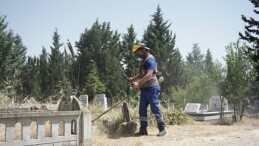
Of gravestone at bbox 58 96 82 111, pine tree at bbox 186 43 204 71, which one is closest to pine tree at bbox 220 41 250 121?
gravestone at bbox 58 96 82 111

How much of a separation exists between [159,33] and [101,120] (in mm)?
32325

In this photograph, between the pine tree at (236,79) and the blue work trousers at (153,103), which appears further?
the pine tree at (236,79)

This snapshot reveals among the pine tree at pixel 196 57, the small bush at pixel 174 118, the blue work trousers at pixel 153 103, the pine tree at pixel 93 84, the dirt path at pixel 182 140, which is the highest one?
the pine tree at pixel 196 57

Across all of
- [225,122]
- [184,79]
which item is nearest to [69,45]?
[184,79]

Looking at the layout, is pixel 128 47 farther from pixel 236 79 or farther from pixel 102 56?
pixel 236 79

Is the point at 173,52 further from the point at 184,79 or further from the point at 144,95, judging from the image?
the point at 144,95

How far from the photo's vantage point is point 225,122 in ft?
44.6

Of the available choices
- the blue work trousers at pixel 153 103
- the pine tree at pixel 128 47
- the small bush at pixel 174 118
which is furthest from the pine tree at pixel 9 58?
the blue work trousers at pixel 153 103

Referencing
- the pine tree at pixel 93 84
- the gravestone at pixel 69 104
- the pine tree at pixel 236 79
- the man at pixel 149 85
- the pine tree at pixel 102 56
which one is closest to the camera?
the gravestone at pixel 69 104

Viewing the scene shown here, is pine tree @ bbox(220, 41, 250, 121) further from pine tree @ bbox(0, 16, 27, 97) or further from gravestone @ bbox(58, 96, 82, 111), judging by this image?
pine tree @ bbox(0, 16, 27, 97)

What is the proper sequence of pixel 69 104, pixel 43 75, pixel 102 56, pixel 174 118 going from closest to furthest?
pixel 69 104 → pixel 174 118 → pixel 102 56 → pixel 43 75

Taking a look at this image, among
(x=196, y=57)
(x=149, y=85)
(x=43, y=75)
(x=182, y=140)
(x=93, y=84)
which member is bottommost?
(x=182, y=140)

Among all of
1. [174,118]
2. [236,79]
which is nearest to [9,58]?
[236,79]

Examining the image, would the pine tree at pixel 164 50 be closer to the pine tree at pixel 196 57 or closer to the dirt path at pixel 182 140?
the dirt path at pixel 182 140
